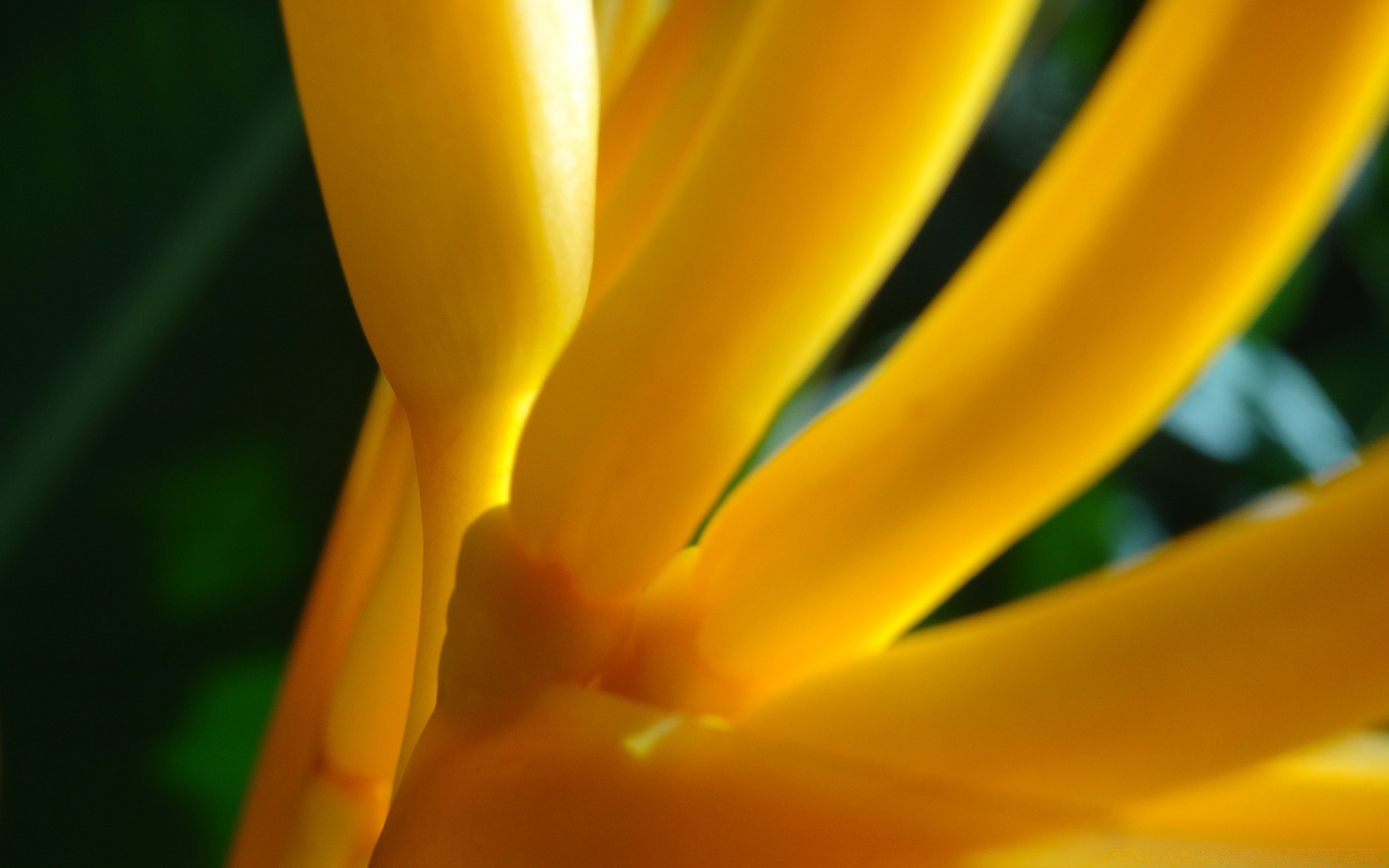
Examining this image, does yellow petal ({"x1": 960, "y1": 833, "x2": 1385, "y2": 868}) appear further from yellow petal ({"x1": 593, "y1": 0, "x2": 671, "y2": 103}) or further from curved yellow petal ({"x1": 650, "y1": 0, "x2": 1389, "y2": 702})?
yellow petal ({"x1": 593, "y1": 0, "x2": 671, "y2": 103})

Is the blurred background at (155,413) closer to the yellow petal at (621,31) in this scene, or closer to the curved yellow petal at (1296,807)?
the yellow petal at (621,31)

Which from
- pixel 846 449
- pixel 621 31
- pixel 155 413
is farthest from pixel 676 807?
pixel 155 413

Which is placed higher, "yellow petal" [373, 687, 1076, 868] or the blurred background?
"yellow petal" [373, 687, 1076, 868]

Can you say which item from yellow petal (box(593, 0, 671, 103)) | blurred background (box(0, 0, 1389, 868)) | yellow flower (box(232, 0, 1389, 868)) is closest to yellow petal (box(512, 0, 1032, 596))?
yellow flower (box(232, 0, 1389, 868))

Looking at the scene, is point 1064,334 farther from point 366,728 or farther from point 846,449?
point 366,728

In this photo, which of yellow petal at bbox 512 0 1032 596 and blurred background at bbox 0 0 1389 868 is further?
blurred background at bbox 0 0 1389 868

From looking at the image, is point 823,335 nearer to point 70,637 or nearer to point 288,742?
point 288,742
